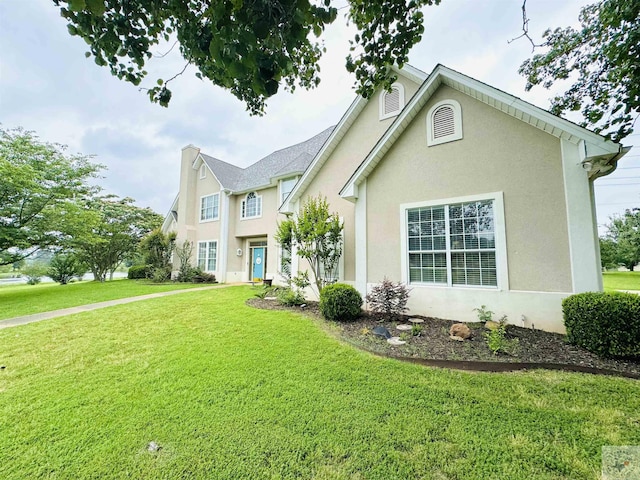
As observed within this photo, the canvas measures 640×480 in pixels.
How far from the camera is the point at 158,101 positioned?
309cm

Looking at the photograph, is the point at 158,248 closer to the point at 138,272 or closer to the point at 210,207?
the point at 138,272

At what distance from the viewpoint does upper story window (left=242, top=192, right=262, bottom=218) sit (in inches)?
648

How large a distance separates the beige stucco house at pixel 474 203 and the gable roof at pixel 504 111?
2 centimetres

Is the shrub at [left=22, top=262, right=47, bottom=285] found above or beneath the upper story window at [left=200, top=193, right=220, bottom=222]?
beneath

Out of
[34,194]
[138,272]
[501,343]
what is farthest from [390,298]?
[138,272]

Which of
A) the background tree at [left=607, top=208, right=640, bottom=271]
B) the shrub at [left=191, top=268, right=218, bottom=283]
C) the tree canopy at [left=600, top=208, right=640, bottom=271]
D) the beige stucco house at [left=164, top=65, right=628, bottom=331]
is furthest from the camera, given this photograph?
the tree canopy at [left=600, top=208, right=640, bottom=271]

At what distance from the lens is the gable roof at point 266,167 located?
49.1ft

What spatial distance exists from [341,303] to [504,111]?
652cm

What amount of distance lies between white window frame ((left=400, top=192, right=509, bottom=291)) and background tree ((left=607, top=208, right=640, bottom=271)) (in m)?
33.0

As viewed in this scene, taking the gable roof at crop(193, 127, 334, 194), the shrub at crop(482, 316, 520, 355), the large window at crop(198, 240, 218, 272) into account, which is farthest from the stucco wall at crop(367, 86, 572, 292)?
the large window at crop(198, 240, 218, 272)

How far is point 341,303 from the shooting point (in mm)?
7121

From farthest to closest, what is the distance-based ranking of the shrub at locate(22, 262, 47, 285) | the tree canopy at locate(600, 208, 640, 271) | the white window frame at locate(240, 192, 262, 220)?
the tree canopy at locate(600, 208, 640, 271) < the shrub at locate(22, 262, 47, 285) < the white window frame at locate(240, 192, 262, 220)

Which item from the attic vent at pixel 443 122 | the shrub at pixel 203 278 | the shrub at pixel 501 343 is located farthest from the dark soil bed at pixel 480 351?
the shrub at pixel 203 278

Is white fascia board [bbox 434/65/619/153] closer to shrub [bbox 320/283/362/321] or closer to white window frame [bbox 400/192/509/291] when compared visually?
white window frame [bbox 400/192/509/291]
